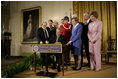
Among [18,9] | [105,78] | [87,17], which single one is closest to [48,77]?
[105,78]

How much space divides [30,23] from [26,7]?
1124mm

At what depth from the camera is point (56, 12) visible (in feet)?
20.2

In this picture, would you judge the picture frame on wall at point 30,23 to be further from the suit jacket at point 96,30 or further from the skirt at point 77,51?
the suit jacket at point 96,30

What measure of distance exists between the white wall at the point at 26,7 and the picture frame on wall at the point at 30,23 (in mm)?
280

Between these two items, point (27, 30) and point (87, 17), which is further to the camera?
point (27, 30)

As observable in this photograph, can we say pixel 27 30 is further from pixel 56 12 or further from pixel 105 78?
pixel 105 78

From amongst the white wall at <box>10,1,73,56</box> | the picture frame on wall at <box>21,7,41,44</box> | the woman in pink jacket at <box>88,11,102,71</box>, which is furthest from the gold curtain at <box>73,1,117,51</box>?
the picture frame on wall at <box>21,7,41,44</box>

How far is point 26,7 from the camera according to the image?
7086 millimetres

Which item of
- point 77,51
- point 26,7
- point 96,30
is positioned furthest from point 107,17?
point 26,7

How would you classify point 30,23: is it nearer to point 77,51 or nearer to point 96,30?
point 77,51

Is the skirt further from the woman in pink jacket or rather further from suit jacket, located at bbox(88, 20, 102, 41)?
suit jacket, located at bbox(88, 20, 102, 41)

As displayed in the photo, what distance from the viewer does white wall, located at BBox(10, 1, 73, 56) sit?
5.99m

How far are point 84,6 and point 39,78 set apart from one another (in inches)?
165

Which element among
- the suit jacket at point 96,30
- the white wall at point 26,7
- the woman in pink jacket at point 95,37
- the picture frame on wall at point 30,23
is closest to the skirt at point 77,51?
the woman in pink jacket at point 95,37
